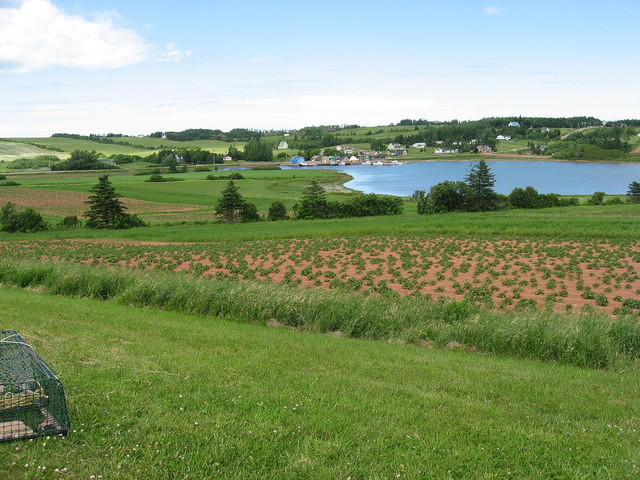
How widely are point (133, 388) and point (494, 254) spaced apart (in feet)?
87.8

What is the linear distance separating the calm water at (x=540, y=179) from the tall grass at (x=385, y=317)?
91331 mm

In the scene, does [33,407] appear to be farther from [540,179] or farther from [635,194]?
[540,179]

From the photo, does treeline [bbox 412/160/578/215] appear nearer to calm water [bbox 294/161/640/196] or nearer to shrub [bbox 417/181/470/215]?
shrub [bbox 417/181/470/215]

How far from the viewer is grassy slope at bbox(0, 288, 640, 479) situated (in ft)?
17.9

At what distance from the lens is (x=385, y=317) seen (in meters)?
14.1

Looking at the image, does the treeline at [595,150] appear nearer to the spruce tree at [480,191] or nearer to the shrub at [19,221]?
the spruce tree at [480,191]

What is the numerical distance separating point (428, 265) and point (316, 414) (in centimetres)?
2233

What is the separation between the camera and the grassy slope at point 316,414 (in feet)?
17.9

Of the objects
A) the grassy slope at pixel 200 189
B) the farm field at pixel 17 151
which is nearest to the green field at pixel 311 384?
the grassy slope at pixel 200 189

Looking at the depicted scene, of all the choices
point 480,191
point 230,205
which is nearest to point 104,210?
point 230,205

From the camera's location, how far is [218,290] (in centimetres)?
1602

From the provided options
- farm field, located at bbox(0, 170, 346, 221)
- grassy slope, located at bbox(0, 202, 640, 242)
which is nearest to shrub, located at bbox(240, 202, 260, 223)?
farm field, located at bbox(0, 170, 346, 221)

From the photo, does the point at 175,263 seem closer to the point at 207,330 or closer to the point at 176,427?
the point at 207,330

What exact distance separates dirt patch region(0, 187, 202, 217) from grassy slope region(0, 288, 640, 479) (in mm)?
71124
